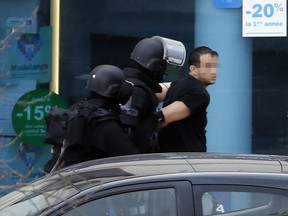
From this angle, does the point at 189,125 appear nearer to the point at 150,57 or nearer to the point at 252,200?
the point at 150,57

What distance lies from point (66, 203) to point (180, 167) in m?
0.63

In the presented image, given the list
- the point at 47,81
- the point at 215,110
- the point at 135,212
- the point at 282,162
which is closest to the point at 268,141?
the point at 215,110

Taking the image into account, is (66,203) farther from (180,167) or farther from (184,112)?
(184,112)

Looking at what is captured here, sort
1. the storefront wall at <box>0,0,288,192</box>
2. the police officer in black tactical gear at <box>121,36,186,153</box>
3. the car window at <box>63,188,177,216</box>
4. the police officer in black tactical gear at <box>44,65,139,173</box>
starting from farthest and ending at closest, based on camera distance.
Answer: the storefront wall at <box>0,0,288,192</box>
the police officer in black tactical gear at <box>121,36,186,153</box>
the police officer in black tactical gear at <box>44,65,139,173</box>
the car window at <box>63,188,177,216</box>

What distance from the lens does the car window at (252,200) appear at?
3.72m

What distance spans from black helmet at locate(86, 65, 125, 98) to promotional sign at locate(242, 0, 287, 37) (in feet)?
10.9

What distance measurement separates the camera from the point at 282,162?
13.8 ft

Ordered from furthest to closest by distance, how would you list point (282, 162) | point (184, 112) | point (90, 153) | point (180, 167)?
point (184, 112)
point (90, 153)
point (282, 162)
point (180, 167)

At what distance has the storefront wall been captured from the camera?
27.9ft

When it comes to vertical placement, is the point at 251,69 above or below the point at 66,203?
above

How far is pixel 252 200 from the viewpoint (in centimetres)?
374

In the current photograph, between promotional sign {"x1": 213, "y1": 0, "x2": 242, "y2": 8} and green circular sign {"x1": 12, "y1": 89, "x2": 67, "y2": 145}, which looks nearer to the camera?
promotional sign {"x1": 213, "y1": 0, "x2": 242, "y2": 8}

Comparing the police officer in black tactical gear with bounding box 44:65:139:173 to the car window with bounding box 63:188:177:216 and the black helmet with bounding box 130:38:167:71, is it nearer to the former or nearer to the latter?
the black helmet with bounding box 130:38:167:71

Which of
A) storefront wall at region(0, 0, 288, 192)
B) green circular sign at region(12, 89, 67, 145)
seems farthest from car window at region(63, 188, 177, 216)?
green circular sign at region(12, 89, 67, 145)
